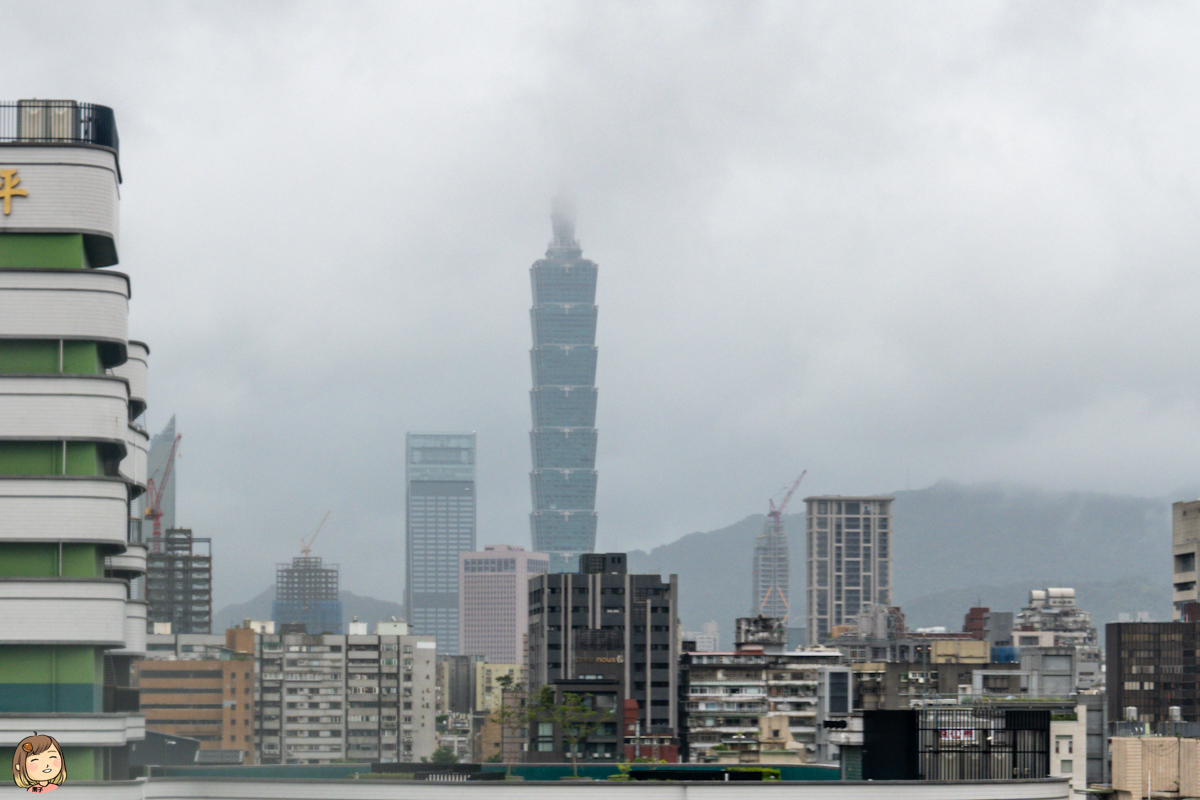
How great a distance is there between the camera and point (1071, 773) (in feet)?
465

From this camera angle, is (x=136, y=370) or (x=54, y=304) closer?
(x=54, y=304)

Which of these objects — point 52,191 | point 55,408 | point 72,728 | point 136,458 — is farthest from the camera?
point 136,458

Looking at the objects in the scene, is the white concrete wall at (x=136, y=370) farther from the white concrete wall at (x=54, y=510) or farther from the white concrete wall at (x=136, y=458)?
the white concrete wall at (x=54, y=510)

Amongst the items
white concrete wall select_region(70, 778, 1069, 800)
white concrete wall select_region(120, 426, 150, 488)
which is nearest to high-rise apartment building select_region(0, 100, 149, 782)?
white concrete wall select_region(70, 778, 1069, 800)

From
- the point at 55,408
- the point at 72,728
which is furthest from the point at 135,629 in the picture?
the point at 55,408

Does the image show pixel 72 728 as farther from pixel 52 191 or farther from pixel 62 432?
pixel 52 191

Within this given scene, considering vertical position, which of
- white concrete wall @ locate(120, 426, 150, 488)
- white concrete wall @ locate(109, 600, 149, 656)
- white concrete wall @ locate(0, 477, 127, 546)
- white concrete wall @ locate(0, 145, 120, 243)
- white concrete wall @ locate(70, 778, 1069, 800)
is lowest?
white concrete wall @ locate(70, 778, 1069, 800)

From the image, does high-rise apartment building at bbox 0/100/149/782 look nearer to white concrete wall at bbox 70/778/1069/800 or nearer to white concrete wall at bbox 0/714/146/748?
white concrete wall at bbox 0/714/146/748

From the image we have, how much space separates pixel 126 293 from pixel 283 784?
25.2 meters

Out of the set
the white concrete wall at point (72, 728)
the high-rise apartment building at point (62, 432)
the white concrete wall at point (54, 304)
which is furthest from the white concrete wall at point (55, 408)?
the white concrete wall at point (72, 728)

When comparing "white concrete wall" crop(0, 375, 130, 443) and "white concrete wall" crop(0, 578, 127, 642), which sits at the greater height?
"white concrete wall" crop(0, 375, 130, 443)

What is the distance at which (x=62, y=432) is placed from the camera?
77.3 m

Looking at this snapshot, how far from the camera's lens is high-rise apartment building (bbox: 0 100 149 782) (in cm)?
7562

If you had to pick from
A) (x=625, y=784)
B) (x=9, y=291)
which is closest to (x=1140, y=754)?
(x=625, y=784)
